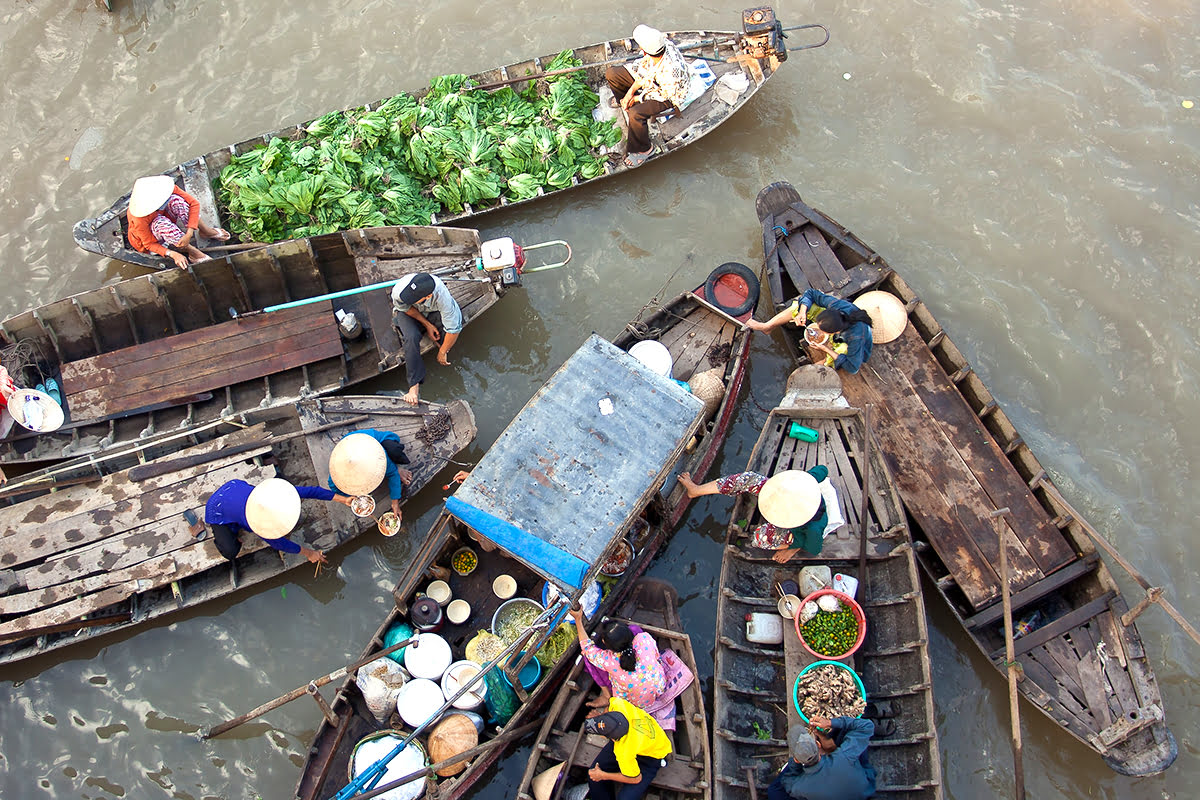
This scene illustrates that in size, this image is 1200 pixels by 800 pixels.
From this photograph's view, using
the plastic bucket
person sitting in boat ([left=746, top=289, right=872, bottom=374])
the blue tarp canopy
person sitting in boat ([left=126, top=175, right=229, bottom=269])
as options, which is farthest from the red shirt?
person sitting in boat ([left=746, top=289, right=872, bottom=374])

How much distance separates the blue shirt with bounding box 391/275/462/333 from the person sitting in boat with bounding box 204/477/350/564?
6.97ft

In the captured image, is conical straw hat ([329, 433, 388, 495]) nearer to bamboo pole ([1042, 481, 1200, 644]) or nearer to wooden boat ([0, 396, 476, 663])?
wooden boat ([0, 396, 476, 663])

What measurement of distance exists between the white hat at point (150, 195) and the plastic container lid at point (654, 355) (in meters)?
5.73

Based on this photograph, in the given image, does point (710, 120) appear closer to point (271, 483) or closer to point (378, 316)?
point (378, 316)

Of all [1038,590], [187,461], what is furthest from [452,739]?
[1038,590]

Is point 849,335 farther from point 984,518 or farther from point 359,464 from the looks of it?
point 359,464

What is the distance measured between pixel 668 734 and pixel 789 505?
244cm

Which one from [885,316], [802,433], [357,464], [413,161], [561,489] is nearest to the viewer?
[561,489]

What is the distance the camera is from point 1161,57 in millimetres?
10891

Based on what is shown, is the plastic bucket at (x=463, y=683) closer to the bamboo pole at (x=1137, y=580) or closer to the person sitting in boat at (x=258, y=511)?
the person sitting in boat at (x=258, y=511)

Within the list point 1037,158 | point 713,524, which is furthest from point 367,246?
point 1037,158

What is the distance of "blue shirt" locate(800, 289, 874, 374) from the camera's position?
8.37 m

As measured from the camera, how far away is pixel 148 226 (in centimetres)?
896

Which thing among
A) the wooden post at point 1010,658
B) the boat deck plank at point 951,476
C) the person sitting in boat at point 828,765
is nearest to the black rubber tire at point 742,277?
the boat deck plank at point 951,476
